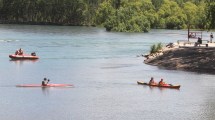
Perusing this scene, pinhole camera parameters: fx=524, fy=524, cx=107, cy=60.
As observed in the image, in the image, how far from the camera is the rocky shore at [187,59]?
73.0 meters

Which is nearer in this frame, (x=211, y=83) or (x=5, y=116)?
(x=5, y=116)

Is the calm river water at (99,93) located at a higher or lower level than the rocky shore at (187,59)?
lower

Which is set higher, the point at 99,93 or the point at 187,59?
the point at 187,59

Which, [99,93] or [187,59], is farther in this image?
[187,59]

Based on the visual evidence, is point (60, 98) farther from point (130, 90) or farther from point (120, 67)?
point (120, 67)

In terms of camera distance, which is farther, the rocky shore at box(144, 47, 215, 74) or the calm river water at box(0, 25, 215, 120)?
the rocky shore at box(144, 47, 215, 74)

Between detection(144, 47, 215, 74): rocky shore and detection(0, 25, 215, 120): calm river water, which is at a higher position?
detection(144, 47, 215, 74): rocky shore

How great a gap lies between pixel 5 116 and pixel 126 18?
14388 cm

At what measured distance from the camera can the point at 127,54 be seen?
96.8 meters

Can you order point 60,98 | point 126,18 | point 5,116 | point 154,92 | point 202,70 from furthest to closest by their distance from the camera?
point 126,18 → point 202,70 → point 154,92 → point 60,98 → point 5,116

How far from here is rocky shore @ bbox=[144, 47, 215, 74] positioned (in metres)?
73.0

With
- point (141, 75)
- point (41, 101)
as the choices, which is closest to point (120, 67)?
point (141, 75)

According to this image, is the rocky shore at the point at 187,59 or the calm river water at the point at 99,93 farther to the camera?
the rocky shore at the point at 187,59

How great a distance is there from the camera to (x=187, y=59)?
76.3m
